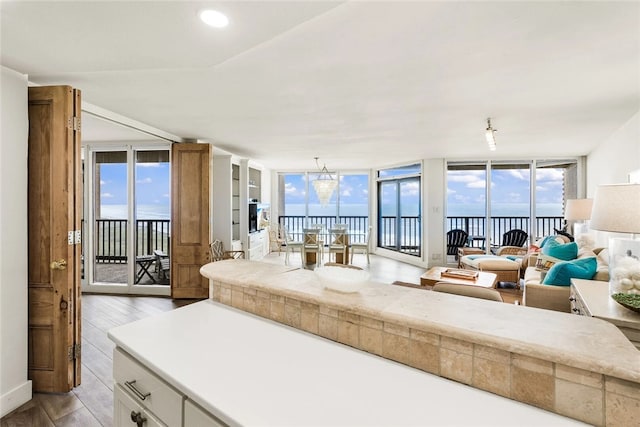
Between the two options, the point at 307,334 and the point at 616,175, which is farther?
the point at 616,175

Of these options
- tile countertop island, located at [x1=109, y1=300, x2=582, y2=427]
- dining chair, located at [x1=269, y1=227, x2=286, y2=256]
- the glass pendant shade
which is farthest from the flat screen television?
tile countertop island, located at [x1=109, y1=300, x2=582, y2=427]

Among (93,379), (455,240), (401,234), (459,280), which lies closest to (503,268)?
(459,280)

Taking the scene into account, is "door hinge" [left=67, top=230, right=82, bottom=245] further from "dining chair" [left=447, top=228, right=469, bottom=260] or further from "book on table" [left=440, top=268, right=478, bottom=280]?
"dining chair" [left=447, top=228, right=469, bottom=260]

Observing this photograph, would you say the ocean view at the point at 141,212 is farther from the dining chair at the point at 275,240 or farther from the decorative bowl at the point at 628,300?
the decorative bowl at the point at 628,300

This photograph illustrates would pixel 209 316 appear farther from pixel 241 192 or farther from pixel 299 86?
pixel 241 192

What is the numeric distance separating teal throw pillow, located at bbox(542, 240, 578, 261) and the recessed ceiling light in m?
4.63

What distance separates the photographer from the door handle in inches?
92.2

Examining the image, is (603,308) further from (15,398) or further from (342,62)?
(15,398)

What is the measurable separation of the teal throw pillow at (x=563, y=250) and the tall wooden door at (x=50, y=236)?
5.30 metres

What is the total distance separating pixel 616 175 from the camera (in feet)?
14.7

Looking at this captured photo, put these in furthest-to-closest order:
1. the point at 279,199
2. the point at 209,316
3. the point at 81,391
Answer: the point at 279,199 < the point at 81,391 < the point at 209,316

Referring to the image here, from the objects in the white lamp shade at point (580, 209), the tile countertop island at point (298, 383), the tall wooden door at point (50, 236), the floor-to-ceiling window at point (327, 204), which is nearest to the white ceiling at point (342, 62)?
the tall wooden door at point (50, 236)

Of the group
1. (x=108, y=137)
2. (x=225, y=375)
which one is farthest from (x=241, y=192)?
(x=225, y=375)

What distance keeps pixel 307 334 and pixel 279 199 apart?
840 centimetres
